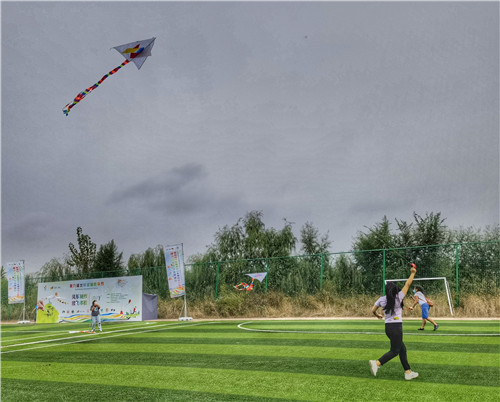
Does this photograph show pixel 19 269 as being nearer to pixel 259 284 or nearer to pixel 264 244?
pixel 259 284

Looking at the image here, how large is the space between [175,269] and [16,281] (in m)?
13.8

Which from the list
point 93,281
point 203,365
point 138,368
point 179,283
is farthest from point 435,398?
point 93,281

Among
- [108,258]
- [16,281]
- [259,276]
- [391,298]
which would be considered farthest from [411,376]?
[108,258]

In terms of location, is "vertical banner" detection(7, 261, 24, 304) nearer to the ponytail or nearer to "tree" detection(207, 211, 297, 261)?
"tree" detection(207, 211, 297, 261)

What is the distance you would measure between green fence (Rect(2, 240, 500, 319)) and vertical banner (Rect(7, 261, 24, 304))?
8.55 m

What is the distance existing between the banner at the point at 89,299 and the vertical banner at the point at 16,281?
7.80 feet

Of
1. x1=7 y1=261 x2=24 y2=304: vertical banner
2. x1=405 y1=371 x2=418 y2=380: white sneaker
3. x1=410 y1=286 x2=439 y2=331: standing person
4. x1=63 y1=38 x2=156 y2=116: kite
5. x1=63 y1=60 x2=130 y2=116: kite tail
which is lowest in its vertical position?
x1=405 y1=371 x2=418 y2=380: white sneaker

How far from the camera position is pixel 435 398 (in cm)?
648

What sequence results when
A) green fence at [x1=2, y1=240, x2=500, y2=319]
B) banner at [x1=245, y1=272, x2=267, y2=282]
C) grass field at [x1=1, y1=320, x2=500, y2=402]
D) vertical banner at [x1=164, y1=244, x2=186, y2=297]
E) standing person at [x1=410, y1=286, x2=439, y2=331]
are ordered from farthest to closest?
banner at [x1=245, y1=272, x2=267, y2=282] < vertical banner at [x1=164, y1=244, x2=186, y2=297] < green fence at [x1=2, y1=240, x2=500, y2=319] < standing person at [x1=410, y1=286, x2=439, y2=331] < grass field at [x1=1, y1=320, x2=500, y2=402]

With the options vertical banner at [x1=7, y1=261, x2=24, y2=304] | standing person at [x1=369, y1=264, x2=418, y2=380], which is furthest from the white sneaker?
vertical banner at [x1=7, y1=261, x2=24, y2=304]

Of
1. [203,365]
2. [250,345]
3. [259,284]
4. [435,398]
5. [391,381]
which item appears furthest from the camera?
[259,284]

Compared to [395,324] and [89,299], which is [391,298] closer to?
[395,324]

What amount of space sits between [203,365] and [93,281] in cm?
2106

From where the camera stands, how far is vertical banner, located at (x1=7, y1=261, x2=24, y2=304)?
32.8 m
